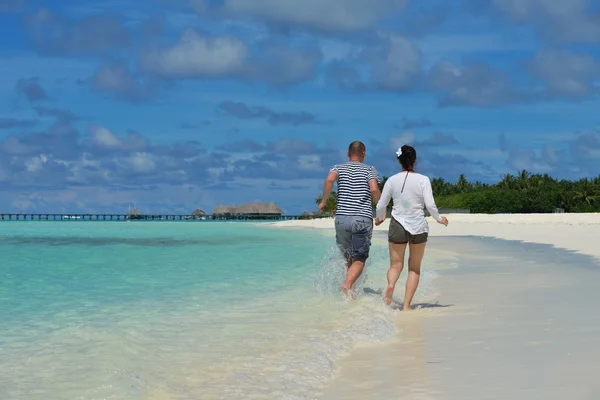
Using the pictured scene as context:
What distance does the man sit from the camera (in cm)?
893

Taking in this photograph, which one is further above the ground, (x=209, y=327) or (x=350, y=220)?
(x=350, y=220)

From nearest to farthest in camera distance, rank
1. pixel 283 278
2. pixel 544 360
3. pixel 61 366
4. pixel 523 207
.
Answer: pixel 544 360, pixel 61 366, pixel 283 278, pixel 523 207

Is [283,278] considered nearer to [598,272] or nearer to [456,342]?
[598,272]

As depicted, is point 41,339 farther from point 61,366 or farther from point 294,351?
point 294,351

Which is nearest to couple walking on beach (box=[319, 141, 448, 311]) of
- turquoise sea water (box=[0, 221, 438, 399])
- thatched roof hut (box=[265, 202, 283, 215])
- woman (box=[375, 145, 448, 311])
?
woman (box=[375, 145, 448, 311])

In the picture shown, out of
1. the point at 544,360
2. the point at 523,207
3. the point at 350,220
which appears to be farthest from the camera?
the point at 523,207

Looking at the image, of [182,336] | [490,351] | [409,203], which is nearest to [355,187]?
[409,203]

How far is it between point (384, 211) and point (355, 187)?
61 cm

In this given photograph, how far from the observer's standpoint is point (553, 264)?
15203 millimetres

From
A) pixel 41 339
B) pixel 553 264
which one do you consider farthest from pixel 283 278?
pixel 41 339

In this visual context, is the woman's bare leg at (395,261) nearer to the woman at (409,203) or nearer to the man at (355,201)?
the woman at (409,203)

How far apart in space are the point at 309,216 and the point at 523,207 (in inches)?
2872

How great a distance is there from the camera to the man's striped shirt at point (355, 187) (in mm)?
8930

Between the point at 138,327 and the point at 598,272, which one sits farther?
the point at 598,272
